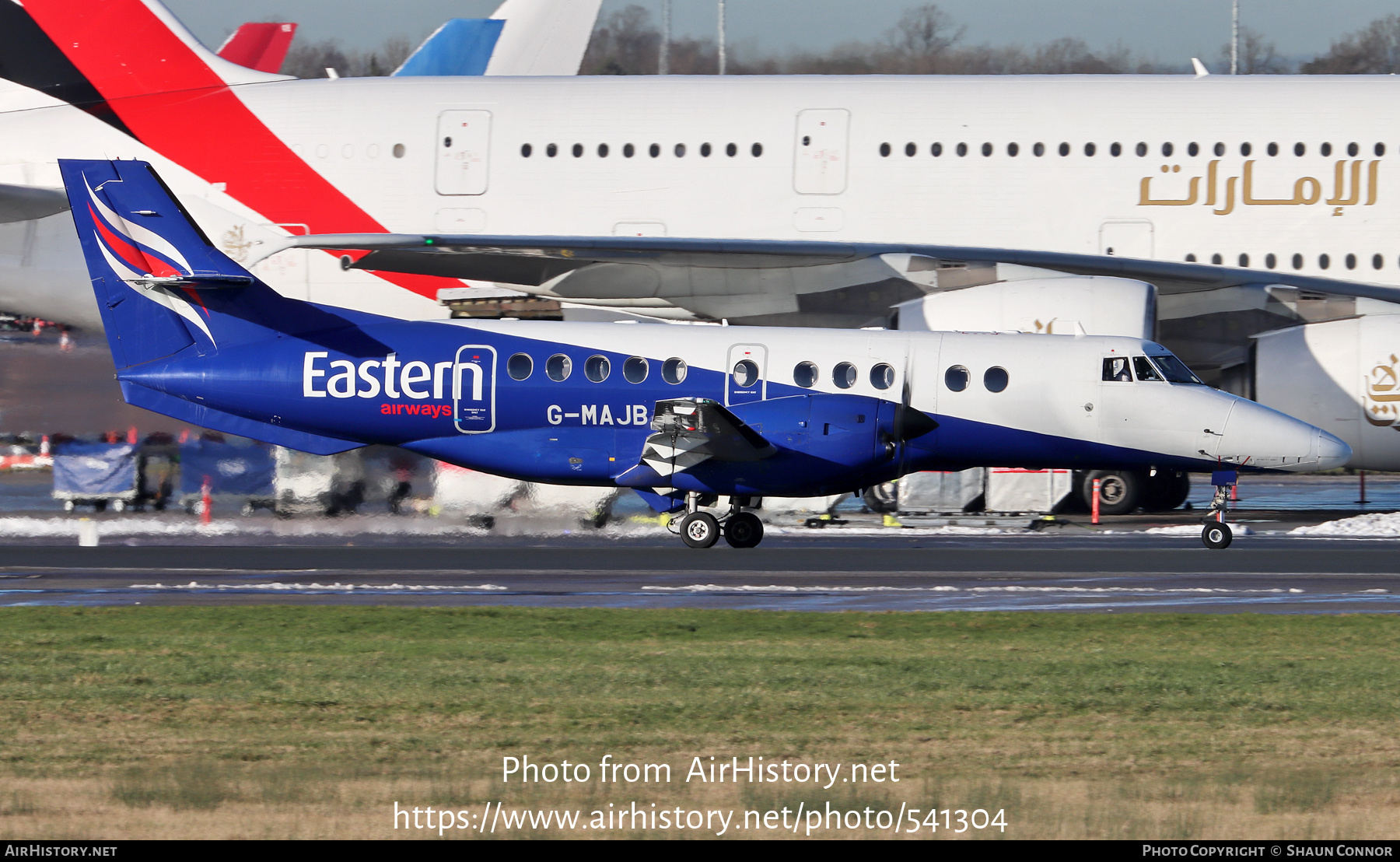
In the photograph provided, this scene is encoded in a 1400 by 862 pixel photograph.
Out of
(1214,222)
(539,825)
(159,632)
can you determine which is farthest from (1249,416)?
(539,825)

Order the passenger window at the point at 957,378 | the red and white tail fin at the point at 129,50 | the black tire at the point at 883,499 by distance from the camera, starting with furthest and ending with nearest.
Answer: the black tire at the point at 883,499 < the red and white tail fin at the point at 129,50 < the passenger window at the point at 957,378

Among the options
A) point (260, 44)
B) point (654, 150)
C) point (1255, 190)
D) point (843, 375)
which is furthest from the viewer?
point (260, 44)

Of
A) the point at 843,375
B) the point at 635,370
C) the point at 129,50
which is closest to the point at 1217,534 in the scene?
the point at 843,375

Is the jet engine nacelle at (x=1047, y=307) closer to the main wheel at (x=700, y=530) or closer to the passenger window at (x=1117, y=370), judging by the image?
the passenger window at (x=1117, y=370)

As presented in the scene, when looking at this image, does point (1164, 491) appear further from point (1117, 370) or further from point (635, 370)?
point (635, 370)

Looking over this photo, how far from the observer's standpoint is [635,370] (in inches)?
743

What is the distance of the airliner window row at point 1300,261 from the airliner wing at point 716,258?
15 centimetres

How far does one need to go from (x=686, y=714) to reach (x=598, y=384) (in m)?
9.90

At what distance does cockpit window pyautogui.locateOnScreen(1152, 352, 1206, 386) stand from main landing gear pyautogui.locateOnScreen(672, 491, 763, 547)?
5175 mm

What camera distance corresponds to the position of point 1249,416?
18.5 m

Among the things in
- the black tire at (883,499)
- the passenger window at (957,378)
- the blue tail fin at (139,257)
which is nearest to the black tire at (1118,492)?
the black tire at (883,499)

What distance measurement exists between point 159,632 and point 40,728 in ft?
11.1

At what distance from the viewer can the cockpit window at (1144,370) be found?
18781 mm

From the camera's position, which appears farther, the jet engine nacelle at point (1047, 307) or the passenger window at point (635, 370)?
the jet engine nacelle at point (1047, 307)
